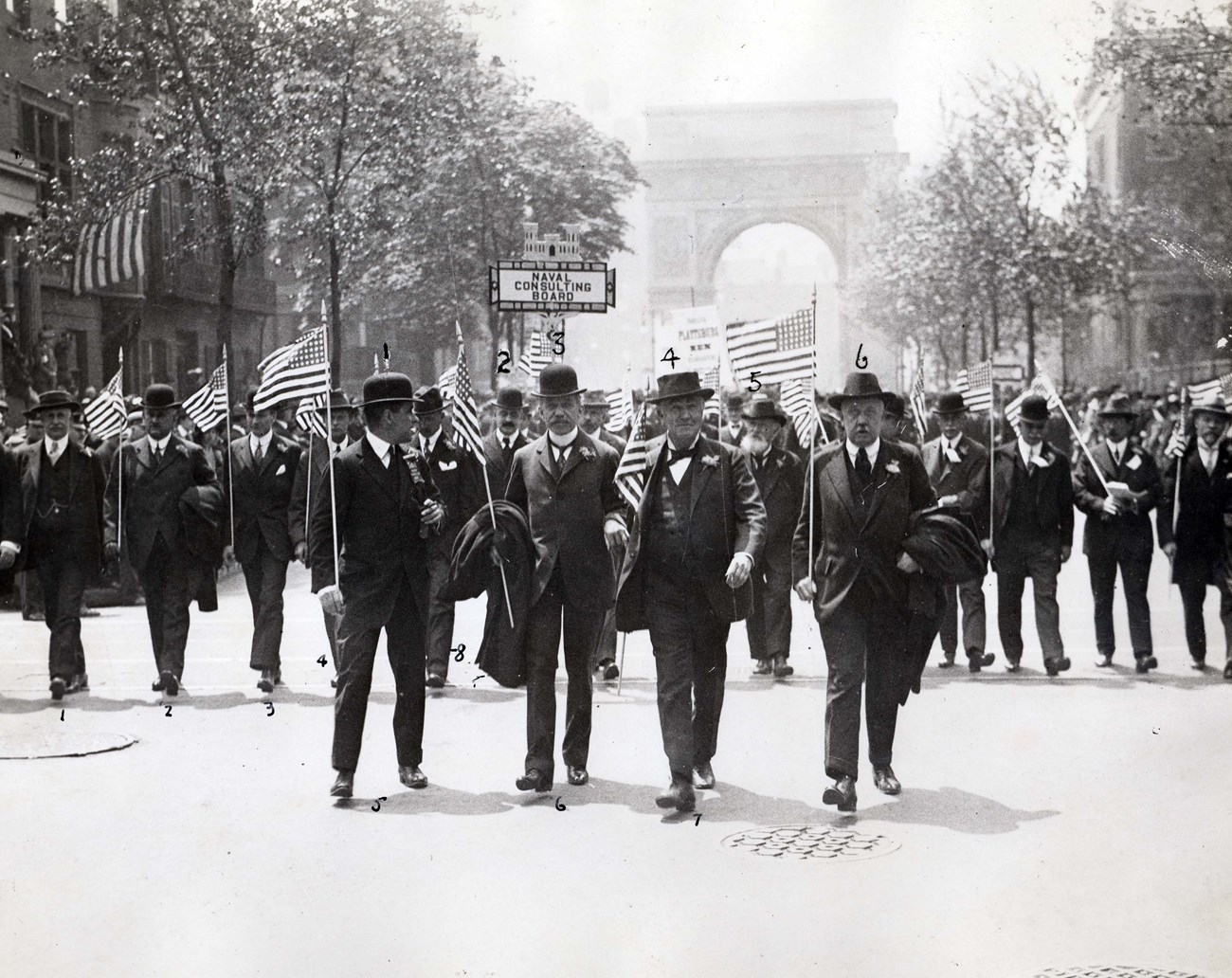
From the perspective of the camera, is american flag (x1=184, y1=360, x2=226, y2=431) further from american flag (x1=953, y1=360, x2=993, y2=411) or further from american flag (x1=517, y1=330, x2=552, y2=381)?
american flag (x1=953, y1=360, x2=993, y2=411)

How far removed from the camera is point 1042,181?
23.6 m

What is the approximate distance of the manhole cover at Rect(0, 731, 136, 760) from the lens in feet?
30.3

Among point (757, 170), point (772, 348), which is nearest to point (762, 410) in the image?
point (772, 348)

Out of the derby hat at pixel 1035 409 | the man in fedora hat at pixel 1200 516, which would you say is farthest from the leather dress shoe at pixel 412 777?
the man in fedora hat at pixel 1200 516

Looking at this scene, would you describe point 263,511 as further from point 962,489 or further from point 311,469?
point 962,489

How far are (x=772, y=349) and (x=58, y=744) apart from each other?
5.46 m

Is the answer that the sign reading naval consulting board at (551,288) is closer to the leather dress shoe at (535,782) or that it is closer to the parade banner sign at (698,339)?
the parade banner sign at (698,339)

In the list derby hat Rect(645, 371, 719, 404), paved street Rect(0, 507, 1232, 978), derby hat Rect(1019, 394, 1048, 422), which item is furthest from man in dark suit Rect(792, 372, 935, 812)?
derby hat Rect(1019, 394, 1048, 422)

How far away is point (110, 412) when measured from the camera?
1446 cm

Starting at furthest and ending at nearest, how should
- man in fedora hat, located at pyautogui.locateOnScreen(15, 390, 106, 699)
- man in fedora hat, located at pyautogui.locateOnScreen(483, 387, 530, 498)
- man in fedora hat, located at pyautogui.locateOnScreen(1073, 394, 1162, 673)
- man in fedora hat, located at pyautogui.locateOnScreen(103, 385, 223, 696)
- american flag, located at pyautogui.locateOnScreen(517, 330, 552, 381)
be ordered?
american flag, located at pyautogui.locateOnScreen(517, 330, 552, 381) → man in fedora hat, located at pyautogui.locateOnScreen(483, 387, 530, 498) → man in fedora hat, located at pyautogui.locateOnScreen(1073, 394, 1162, 673) → man in fedora hat, located at pyautogui.locateOnScreen(103, 385, 223, 696) → man in fedora hat, located at pyautogui.locateOnScreen(15, 390, 106, 699)

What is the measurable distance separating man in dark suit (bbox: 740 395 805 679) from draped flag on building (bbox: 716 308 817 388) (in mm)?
460

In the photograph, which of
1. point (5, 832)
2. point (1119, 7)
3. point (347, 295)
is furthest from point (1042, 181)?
point (5, 832)

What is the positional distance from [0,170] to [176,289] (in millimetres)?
2299

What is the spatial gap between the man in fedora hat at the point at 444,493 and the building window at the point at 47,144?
145 inches
